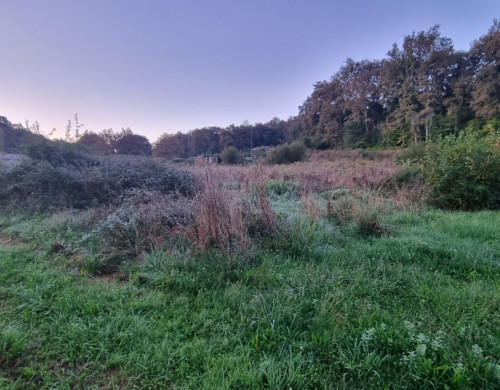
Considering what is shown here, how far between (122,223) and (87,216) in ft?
5.96

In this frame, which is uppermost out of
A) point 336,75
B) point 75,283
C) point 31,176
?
point 336,75

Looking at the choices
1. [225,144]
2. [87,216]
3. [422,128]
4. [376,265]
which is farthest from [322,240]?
[225,144]

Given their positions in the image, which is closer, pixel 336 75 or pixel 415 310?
pixel 415 310

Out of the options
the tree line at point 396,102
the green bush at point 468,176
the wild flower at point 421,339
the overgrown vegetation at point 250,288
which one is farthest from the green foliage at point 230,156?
the wild flower at point 421,339

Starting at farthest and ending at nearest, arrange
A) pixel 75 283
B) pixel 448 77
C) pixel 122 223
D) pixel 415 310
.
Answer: pixel 448 77, pixel 122 223, pixel 75 283, pixel 415 310

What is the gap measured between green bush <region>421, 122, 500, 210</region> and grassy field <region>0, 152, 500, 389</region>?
2.79 m

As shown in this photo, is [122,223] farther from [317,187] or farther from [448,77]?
[448,77]

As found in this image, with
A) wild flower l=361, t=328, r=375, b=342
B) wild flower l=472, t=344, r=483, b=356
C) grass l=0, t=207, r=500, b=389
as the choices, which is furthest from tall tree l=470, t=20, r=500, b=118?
wild flower l=361, t=328, r=375, b=342

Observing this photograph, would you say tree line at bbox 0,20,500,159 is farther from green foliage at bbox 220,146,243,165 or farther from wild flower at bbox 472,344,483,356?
wild flower at bbox 472,344,483,356

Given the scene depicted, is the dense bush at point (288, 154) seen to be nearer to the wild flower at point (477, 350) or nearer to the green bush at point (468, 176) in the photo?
the green bush at point (468, 176)

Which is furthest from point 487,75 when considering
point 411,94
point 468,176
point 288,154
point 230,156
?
point 468,176

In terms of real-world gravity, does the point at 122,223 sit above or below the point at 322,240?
above

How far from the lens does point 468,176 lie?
637 centimetres

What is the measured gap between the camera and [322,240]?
3.83m
